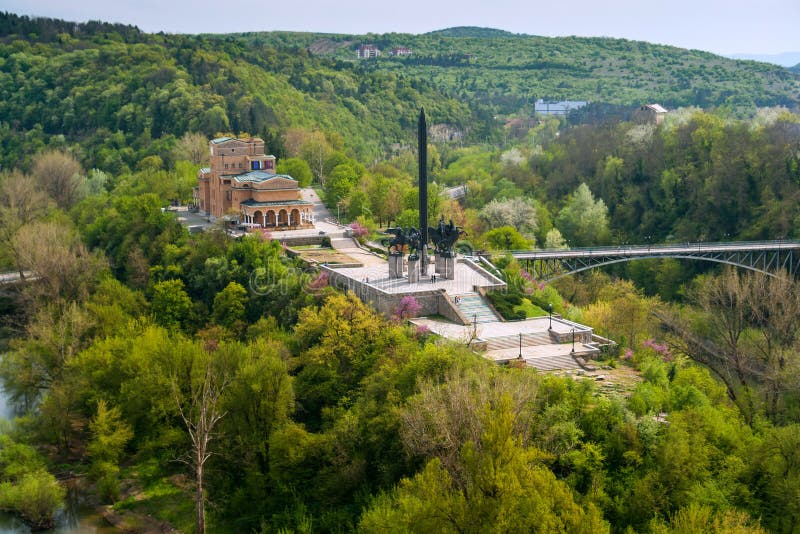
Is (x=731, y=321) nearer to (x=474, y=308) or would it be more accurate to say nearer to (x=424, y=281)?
(x=474, y=308)

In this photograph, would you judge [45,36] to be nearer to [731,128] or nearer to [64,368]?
[731,128]

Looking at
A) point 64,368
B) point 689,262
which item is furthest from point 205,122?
point 64,368

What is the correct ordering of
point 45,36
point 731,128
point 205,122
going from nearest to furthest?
point 731,128 < point 205,122 < point 45,36


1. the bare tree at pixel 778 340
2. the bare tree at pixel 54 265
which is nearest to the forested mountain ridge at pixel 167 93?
the bare tree at pixel 54 265

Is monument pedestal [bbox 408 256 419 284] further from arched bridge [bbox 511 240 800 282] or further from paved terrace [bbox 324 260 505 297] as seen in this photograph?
arched bridge [bbox 511 240 800 282]

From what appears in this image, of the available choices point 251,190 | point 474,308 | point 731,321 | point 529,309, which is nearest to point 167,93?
point 251,190
